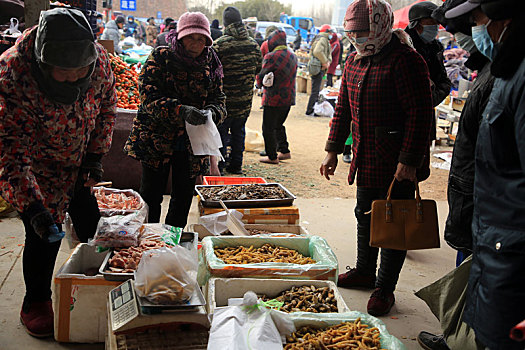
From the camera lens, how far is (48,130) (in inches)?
101

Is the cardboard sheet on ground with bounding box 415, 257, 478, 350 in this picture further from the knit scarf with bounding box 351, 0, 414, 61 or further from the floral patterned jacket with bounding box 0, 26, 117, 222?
the floral patterned jacket with bounding box 0, 26, 117, 222

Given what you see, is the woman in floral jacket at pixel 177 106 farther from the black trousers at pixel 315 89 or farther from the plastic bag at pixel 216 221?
the black trousers at pixel 315 89

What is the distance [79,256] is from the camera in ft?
9.59

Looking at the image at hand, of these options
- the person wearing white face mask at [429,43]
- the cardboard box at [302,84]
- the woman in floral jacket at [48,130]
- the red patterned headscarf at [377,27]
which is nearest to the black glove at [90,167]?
the woman in floral jacket at [48,130]

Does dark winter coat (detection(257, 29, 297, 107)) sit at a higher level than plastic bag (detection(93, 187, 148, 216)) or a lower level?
higher

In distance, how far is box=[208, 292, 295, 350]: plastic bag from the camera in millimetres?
2061

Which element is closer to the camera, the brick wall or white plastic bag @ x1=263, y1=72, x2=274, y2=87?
white plastic bag @ x1=263, y1=72, x2=274, y2=87

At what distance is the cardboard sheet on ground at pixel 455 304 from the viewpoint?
2.37m

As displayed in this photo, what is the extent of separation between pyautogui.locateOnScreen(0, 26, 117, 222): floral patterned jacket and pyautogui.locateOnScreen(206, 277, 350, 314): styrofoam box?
968mm

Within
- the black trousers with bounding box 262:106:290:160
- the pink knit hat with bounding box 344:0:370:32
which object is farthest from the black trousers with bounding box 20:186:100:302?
the black trousers with bounding box 262:106:290:160

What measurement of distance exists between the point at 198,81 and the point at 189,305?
1.84 m

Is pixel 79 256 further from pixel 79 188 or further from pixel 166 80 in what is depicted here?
pixel 166 80

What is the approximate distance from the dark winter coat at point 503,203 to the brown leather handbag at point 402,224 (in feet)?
4.34

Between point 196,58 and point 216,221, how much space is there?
118 cm
